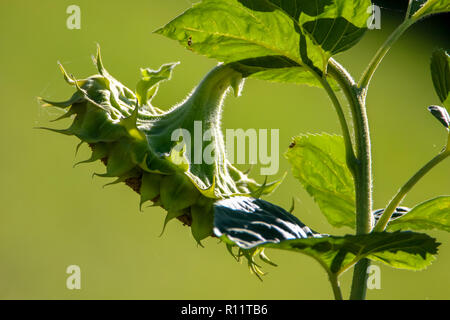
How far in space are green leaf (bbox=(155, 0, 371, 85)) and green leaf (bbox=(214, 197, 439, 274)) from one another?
0.35ft

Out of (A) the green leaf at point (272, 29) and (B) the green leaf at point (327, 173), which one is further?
(B) the green leaf at point (327, 173)

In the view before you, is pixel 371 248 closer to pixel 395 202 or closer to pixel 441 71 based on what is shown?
pixel 395 202

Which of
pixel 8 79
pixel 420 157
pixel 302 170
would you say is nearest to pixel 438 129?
pixel 420 157

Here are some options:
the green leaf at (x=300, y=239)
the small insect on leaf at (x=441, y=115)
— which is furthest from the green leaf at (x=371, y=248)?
the small insect on leaf at (x=441, y=115)

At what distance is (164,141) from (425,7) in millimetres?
205

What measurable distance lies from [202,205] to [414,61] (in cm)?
402

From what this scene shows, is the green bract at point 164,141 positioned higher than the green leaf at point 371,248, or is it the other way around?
the green bract at point 164,141

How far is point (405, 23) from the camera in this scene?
46 centimetres

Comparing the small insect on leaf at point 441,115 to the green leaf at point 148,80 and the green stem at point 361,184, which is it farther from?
the green leaf at point 148,80

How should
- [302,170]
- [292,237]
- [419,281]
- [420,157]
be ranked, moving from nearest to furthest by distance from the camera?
[292,237], [302,170], [419,281], [420,157]

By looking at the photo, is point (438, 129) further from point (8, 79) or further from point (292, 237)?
point (292, 237)

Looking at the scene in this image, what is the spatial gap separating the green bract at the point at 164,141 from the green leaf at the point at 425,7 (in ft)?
0.43

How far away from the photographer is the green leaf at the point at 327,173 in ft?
1.79

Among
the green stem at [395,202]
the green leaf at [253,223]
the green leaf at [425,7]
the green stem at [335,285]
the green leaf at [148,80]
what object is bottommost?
the green stem at [335,285]
